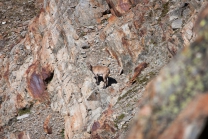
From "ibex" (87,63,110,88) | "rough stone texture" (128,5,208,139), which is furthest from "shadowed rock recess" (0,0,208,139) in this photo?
"rough stone texture" (128,5,208,139)

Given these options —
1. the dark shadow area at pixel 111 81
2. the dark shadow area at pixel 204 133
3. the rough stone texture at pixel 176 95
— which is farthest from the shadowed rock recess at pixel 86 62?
the dark shadow area at pixel 204 133

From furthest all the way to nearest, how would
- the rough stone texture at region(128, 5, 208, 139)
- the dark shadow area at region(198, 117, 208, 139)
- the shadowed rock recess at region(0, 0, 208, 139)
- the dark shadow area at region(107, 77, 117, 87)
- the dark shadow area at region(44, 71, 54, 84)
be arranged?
the dark shadow area at region(44, 71, 54, 84)
the dark shadow area at region(107, 77, 117, 87)
the shadowed rock recess at region(0, 0, 208, 139)
the rough stone texture at region(128, 5, 208, 139)
the dark shadow area at region(198, 117, 208, 139)

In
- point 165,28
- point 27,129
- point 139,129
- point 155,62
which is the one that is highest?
point 139,129

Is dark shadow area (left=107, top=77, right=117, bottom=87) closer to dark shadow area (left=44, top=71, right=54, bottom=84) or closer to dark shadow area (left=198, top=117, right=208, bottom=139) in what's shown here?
dark shadow area (left=44, top=71, right=54, bottom=84)

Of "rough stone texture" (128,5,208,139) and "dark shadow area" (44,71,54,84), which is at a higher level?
"rough stone texture" (128,5,208,139)

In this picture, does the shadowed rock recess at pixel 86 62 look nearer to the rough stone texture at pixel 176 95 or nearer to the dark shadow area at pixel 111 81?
the dark shadow area at pixel 111 81

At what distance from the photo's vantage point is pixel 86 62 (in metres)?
35.9

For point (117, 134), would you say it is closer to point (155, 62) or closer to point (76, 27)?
point (155, 62)

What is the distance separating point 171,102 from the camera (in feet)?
27.3

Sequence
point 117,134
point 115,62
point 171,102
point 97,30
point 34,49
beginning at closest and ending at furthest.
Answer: point 171,102
point 117,134
point 115,62
point 97,30
point 34,49

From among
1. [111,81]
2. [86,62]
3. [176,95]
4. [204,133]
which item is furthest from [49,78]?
[204,133]

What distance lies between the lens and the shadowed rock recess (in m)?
30.3

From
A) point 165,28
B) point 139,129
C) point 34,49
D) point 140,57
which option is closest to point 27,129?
point 34,49

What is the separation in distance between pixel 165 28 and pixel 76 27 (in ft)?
33.1
